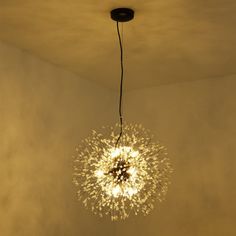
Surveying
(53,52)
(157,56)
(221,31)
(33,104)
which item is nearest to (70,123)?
(33,104)

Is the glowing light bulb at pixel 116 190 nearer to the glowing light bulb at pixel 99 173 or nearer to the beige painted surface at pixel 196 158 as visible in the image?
the glowing light bulb at pixel 99 173

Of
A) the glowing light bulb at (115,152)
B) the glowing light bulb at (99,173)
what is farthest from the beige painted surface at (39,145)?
the glowing light bulb at (115,152)

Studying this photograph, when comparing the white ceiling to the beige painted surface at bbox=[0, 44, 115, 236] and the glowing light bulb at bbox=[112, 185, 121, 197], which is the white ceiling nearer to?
the beige painted surface at bbox=[0, 44, 115, 236]

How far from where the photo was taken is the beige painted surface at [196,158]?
3682 mm

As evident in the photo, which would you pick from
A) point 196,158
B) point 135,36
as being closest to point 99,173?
point 135,36

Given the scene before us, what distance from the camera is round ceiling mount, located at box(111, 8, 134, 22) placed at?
2.45 m

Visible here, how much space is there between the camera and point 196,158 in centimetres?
388

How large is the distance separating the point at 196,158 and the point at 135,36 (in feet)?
5.11

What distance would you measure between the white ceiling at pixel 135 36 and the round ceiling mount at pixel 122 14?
0.14ft

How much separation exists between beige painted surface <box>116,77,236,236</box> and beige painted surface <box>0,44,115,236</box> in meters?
0.73

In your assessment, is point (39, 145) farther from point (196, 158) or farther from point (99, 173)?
point (196, 158)

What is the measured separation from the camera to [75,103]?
3797 mm

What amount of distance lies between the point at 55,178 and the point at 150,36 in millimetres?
1488

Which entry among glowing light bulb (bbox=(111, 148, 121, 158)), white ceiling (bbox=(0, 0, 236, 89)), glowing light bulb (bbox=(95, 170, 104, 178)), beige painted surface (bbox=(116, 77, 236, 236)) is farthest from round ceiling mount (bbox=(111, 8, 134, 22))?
beige painted surface (bbox=(116, 77, 236, 236))
